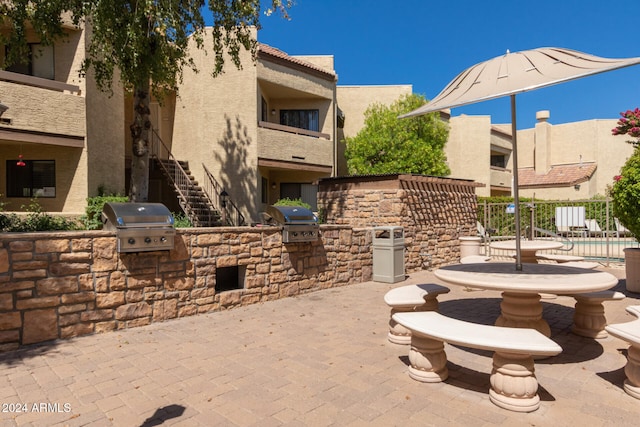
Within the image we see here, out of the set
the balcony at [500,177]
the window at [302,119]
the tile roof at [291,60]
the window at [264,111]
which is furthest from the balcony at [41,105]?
the balcony at [500,177]

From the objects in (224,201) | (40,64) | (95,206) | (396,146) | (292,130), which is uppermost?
(40,64)

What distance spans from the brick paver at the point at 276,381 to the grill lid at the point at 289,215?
2234 millimetres

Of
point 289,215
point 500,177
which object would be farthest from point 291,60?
point 500,177

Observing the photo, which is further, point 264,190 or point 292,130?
point 264,190

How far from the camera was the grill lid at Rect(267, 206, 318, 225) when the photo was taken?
725cm

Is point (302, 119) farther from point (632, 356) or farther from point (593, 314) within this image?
point (632, 356)

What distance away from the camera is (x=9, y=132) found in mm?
10133

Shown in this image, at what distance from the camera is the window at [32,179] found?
11.9m

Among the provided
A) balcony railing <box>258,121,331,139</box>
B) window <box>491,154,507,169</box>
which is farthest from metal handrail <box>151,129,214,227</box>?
window <box>491,154,507,169</box>

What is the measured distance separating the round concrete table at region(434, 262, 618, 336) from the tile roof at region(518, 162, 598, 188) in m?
25.4

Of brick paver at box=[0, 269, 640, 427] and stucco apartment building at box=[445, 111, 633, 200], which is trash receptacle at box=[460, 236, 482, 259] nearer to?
brick paver at box=[0, 269, 640, 427]

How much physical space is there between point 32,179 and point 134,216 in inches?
370

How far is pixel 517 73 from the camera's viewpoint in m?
3.93

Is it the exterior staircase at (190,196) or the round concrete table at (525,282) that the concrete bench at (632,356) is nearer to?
the round concrete table at (525,282)
